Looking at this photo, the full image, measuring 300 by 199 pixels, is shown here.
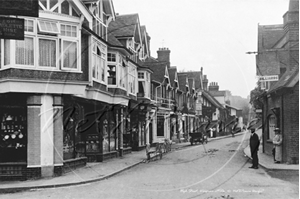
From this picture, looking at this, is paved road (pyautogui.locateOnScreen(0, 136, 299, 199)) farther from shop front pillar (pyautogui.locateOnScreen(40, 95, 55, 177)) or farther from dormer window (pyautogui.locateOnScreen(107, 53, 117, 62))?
dormer window (pyautogui.locateOnScreen(107, 53, 117, 62))

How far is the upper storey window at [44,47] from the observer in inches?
504

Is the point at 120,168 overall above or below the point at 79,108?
below

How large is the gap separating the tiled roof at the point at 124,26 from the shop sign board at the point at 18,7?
16.9 meters

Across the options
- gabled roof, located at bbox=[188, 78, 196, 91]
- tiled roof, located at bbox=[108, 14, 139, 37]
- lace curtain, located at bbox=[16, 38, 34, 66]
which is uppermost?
tiled roof, located at bbox=[108, 14, 139, 37]

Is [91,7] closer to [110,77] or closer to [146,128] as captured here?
[110,77]

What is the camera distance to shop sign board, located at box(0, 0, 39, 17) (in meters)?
5.92

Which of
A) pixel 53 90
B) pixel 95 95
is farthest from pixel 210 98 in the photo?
pixel 53 90

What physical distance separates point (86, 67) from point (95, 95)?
1308mm

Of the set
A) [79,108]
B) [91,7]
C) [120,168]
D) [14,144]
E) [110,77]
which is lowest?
[120,168]

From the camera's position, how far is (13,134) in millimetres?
Result: 13250

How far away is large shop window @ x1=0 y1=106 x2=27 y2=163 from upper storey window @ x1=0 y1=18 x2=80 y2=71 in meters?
1.74

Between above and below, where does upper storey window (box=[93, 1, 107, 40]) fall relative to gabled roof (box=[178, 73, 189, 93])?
above

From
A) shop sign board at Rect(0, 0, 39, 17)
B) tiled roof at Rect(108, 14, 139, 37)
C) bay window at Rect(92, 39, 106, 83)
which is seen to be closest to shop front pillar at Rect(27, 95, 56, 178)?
bay window at Rect(92, 39, 106, 83)

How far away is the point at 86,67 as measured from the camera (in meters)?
15.9
